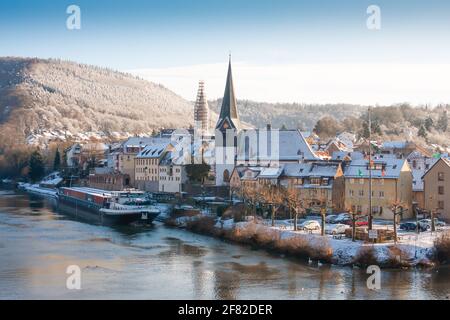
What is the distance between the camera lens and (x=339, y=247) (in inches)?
917

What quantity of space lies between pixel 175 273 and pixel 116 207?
16.7 m

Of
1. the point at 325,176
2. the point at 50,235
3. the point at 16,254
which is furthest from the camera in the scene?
the point at 325,176

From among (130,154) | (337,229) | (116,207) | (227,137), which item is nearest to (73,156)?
(130,154)

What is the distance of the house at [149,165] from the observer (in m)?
47.8

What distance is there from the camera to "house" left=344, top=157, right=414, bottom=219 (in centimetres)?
3027

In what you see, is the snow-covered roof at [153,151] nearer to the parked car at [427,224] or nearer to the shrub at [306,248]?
the parked car at [427,224]

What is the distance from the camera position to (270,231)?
86.8ft

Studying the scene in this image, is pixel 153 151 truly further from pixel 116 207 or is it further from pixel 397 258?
pixel 397 258

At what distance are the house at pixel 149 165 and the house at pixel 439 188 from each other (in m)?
21.3

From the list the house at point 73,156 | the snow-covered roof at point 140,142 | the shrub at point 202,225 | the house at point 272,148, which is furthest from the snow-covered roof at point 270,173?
the house at point 73,156

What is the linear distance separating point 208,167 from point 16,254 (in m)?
20.1
